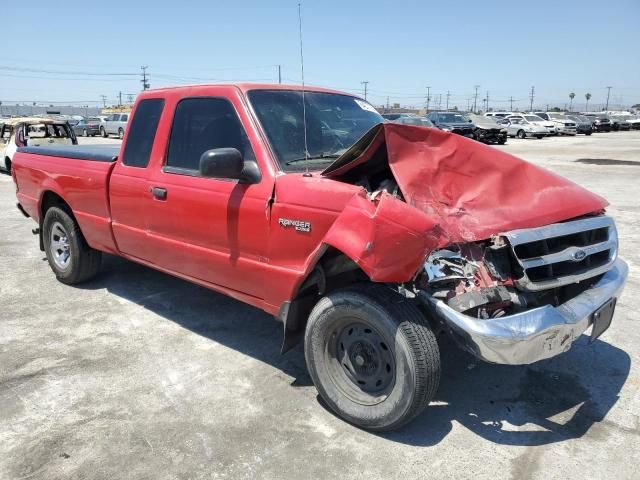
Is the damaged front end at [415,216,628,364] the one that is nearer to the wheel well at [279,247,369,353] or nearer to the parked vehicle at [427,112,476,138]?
the wheel well at [279,247,369,353]

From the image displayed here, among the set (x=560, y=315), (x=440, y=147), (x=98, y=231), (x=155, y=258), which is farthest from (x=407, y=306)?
(x=98, y=231)

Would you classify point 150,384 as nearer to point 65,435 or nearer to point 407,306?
point 65,435

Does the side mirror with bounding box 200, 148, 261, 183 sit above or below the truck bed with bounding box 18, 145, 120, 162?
above

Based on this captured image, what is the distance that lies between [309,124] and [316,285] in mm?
1253

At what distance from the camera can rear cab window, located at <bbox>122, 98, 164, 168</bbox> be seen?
4422mm

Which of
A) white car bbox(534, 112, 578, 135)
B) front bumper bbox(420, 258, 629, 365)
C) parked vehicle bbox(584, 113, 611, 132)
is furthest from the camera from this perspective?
parked vehicle bbox(584, 113, 611, 132)

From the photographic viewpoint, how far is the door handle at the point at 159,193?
4.16 meters

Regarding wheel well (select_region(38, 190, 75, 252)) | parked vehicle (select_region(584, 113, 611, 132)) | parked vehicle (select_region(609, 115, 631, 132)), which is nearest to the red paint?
wheel well (select_region(38, 190, 75, 252))

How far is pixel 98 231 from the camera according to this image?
5.06 metres

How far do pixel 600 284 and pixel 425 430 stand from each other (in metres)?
1.37

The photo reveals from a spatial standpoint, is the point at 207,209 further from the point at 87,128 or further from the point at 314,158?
the point at 87,128

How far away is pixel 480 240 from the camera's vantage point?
2.82 m

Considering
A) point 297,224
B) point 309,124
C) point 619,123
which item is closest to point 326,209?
point 297,224

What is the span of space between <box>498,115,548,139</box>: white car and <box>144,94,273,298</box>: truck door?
1405 inches
